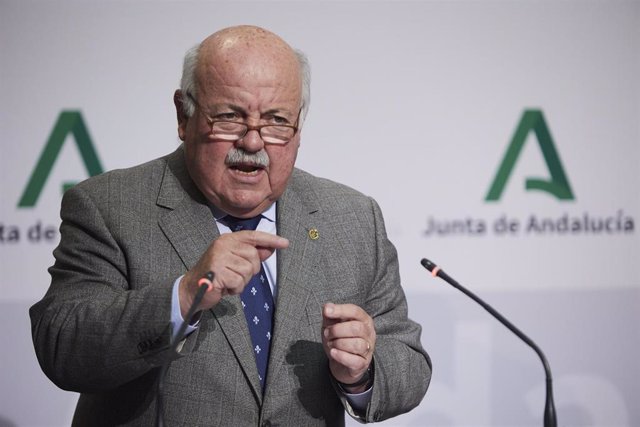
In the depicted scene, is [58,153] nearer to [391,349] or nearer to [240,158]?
[240,158]

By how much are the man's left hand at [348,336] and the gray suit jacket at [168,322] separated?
0.50 ft

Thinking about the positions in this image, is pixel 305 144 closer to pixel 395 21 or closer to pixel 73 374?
pixel 395 21

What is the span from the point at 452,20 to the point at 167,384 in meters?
2.26

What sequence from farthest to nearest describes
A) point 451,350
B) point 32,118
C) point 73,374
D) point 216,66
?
point 451,350, point 32,118, point 216,66, point 73,374

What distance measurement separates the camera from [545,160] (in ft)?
12.2

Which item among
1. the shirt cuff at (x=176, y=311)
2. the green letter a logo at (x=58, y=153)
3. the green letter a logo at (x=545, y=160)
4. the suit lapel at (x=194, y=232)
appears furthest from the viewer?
the green letter a logo at (x=545, y=160)

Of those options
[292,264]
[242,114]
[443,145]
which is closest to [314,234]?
[292,264]

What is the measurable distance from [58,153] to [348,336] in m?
2.03

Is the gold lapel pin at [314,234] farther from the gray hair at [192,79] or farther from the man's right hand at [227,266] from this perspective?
the man's right hand at [227,266]

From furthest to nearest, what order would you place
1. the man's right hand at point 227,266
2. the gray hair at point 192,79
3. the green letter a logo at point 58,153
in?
the green letter a logo at point 58,153 → the gray hair at point 192,79 → the man's right hand at point 227,266

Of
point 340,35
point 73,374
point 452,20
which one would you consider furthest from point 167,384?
point 452,20

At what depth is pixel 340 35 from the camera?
359 cm

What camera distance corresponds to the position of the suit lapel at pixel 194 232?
204 cm

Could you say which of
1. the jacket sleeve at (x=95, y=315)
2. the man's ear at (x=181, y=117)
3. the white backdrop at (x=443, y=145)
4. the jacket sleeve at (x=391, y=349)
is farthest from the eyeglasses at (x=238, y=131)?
the white backdrop at (x=443, y=145)
